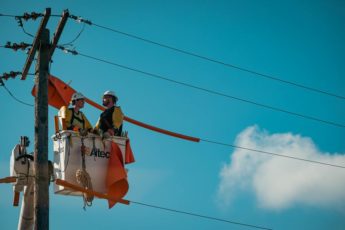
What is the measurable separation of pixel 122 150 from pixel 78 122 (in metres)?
1.32

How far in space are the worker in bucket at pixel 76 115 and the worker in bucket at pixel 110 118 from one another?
0.34m

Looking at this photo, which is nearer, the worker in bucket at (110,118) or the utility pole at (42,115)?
the utility pole at (42,115)

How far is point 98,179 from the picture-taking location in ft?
64.5

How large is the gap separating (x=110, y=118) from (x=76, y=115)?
0.87m

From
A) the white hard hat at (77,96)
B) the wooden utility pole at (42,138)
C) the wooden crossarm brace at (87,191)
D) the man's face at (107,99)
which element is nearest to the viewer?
the wooden utility pole at (42,138)

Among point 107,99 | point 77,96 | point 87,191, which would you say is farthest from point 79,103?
point 87,191

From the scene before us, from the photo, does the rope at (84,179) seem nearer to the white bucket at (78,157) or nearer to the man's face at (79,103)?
the white bucket at (78,157)

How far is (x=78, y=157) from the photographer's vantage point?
19219mm

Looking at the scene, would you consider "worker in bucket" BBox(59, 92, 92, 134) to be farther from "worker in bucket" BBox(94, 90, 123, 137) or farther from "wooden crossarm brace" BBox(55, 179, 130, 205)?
"wooden crossarm brace" BBox(55, 179, 130, 205)

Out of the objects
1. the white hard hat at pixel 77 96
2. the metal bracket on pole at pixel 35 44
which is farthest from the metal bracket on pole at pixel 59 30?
the white hard hat at pixel 77 96

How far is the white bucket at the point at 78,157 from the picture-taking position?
1900 cm

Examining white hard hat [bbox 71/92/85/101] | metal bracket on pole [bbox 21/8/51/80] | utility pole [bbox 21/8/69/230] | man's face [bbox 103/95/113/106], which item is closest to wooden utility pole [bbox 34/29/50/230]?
utility pole [bbox 21/8/69/230]

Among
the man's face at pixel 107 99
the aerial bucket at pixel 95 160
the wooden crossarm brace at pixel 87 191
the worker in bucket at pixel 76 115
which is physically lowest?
the wooden crossarm brace at pixel 87 191

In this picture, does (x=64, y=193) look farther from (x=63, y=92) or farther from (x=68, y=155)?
(x=63, y=92)
